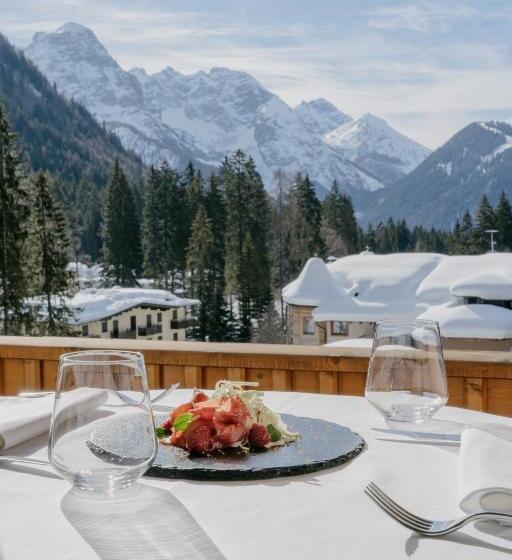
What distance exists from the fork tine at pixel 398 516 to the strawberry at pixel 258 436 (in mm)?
174

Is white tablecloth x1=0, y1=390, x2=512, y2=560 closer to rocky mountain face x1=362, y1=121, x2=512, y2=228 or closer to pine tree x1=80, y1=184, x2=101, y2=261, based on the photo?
pine tree x1=80, y1=184, x2=101, y2=261

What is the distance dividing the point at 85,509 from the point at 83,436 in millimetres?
77

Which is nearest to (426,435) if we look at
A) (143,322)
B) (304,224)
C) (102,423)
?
(102,423)

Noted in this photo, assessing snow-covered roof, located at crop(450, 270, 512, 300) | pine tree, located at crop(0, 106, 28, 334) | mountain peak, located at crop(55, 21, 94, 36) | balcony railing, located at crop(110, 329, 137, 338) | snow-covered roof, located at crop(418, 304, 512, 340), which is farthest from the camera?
mountain peak, located at crop(55, 21, 94, 36)

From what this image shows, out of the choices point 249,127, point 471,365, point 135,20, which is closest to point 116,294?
point 471,365

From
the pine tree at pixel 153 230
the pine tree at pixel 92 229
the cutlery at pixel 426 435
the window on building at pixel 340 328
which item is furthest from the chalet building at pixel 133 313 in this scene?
the cutlery at pixel 426 435

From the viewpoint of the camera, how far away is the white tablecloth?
718 millimetres

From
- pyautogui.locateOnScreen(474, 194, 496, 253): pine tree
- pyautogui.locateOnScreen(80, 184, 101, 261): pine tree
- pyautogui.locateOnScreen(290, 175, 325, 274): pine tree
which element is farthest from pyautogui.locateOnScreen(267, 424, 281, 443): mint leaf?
pyautogui.locateOnScreen(474, 194, 496, 253): pine tree

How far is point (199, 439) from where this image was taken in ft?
3.16

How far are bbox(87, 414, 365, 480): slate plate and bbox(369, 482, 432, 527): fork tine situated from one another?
10 cm

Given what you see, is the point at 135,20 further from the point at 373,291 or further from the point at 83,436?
the point at 83,436

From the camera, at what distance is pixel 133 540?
29.2 inches

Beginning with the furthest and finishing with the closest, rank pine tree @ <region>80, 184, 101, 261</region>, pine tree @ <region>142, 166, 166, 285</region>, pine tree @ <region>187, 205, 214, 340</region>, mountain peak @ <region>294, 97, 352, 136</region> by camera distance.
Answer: mountain peak @ <region>294, 97, 352, 136</region>
pine tree @ <region>80, 184, 101, 261</region>
pine tree @ <region>142, 166, 166, 285</region>
pine tree @ <region>187, 205, 214, 340</region>

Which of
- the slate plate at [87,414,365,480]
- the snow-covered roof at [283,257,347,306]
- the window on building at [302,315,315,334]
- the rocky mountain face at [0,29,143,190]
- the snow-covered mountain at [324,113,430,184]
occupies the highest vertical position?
the snow-covered mountain at [324,113,430,184]
